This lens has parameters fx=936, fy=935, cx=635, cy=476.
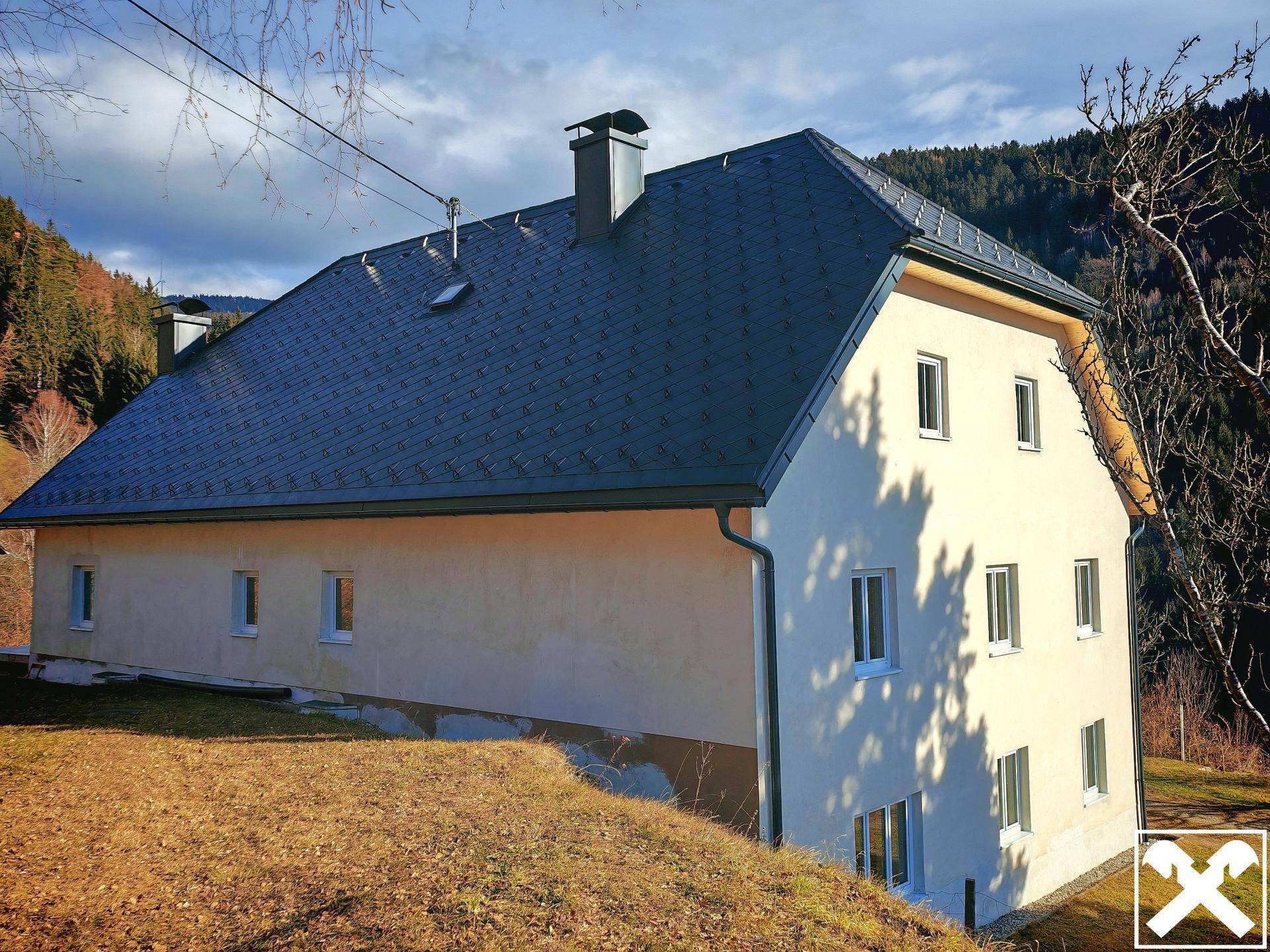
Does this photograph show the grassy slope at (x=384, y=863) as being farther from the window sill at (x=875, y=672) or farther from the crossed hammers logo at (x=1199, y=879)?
the crossed hammers logo at (x=1199, y=879)

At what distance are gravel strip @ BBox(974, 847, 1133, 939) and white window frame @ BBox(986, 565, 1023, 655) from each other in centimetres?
339

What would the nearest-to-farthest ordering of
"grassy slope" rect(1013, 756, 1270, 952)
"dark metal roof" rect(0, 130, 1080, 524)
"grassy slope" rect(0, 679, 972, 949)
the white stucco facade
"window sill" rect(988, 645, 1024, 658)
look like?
1. "grassy slope" rect(0, 679, 972, 949)
2. the white stucco facade
3. "dark metal roof" rect(0, 130, 1080, 524)
4. "grassy slope" rect(1013, 756, 1270, 952)
5. "window sill" rect(988, 645, 1024, 658)

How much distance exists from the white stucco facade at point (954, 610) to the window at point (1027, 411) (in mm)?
136

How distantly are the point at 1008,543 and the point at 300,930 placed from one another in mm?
10333

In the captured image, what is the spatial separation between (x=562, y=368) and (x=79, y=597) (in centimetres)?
1166

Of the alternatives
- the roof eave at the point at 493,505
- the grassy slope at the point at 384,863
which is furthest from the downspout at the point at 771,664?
the grassy slope at the point at 384,863

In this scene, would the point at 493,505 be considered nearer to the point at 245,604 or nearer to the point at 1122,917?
the point at 245,604

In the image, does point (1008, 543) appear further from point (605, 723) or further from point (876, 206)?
point (605, 723)

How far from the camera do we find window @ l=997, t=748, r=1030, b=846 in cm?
1245

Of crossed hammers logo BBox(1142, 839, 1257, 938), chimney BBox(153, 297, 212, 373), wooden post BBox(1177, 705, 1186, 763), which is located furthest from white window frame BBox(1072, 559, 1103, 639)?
chimney BBox(153, 297, 212, 373)

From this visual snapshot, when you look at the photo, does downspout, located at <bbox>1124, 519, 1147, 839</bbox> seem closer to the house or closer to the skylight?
the house

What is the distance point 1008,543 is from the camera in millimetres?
12625

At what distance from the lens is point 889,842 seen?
10.2 metres

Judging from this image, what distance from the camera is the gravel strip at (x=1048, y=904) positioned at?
38.2 feet
